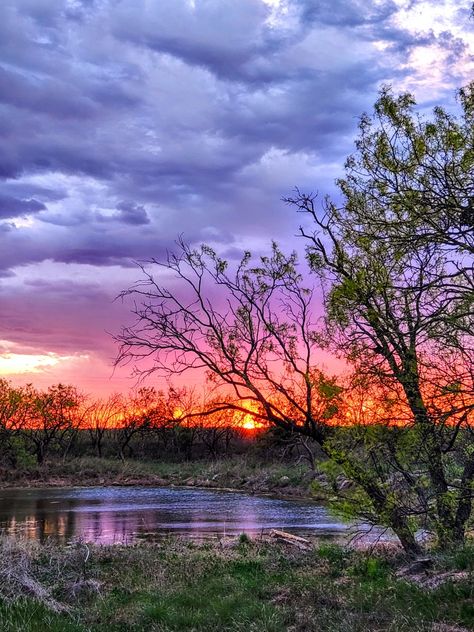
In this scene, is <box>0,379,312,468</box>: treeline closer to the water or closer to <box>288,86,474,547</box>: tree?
the water

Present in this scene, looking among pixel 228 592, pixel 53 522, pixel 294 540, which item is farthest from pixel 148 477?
pixel 228 592

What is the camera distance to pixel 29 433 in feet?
212

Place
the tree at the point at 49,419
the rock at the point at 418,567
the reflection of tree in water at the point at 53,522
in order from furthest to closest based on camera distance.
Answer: the tree at the point at 49,419 < the reflection of tree in water at the point at 53,522 < the rock at the point at 418,567

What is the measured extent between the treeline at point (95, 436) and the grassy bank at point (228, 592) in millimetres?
41816

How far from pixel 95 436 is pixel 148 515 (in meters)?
47.6

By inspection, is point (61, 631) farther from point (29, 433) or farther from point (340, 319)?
point (29, 433)

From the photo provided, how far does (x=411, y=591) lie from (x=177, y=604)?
3.52 m

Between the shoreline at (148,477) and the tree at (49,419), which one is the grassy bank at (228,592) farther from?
the tree at (49,419)

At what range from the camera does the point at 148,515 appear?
30031 millimetres

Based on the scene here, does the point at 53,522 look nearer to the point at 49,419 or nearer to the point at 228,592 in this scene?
the point at 228,592

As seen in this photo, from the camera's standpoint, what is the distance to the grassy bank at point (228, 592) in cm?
788

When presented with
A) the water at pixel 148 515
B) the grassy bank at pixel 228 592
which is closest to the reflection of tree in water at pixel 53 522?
the water at pixel 148 515

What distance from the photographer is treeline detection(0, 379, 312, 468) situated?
57853 mm

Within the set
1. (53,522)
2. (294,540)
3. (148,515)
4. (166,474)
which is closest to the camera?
(294,540)
